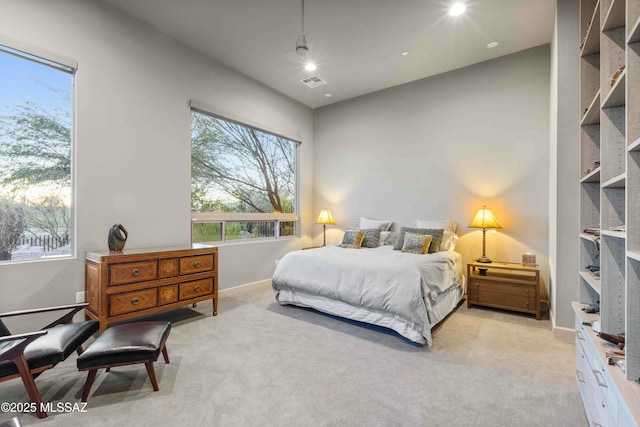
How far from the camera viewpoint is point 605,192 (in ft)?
4.93

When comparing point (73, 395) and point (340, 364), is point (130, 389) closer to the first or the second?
point (73, 395)

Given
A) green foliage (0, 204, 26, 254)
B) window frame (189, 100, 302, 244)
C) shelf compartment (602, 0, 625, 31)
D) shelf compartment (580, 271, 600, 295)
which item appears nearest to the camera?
shelf compartment (602, 0, 625, 31)

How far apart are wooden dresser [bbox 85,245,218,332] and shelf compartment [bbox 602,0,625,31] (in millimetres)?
3553

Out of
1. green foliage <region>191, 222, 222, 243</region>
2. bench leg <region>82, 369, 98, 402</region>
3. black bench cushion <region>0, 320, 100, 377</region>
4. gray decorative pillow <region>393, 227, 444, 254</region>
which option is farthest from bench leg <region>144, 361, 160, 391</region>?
gray decorative pillow <region>393, 227, 444, 254</region>

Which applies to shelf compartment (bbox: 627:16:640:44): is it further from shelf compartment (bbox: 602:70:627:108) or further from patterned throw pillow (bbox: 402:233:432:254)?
patterned throw pillow (bbox: 402:233:432:254)

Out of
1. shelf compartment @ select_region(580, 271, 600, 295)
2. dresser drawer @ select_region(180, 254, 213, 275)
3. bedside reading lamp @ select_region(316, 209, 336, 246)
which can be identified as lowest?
dresser drawer @ select_region(180, 254, 213, 275)

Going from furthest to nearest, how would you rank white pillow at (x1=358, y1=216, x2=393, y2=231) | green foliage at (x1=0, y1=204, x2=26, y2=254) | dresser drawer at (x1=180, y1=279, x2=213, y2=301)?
1. white pillow at (x1=358, y1=216, x2=393, y2=231)
2. dresser drawer at (x1=180, y1=279, x2=213, y2=301)
3. green foliage at (x1=0, y1=204, x2=26, y2=254)

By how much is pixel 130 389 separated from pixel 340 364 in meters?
1.45

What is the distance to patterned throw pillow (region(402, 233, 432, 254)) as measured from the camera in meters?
3.66

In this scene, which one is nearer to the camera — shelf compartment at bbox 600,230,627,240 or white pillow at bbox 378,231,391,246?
shelf compartment at bbox 600,230,627,240

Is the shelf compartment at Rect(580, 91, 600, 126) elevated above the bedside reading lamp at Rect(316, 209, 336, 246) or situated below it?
above

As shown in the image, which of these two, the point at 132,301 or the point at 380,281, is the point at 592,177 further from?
the point at 132,301

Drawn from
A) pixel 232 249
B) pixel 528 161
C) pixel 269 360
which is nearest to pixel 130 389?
pixel 269 360

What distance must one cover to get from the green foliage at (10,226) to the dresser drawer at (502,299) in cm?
469
